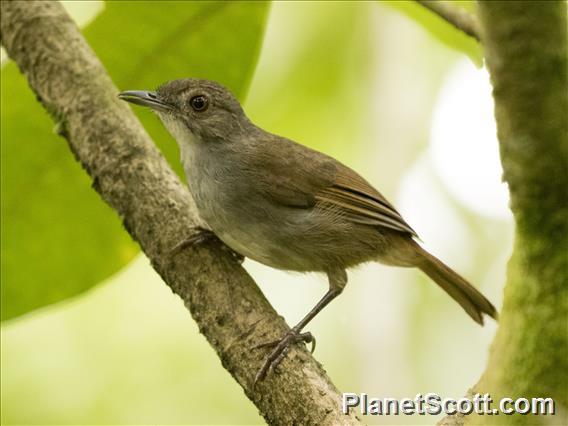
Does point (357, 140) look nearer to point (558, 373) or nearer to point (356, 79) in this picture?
point (356, 79)

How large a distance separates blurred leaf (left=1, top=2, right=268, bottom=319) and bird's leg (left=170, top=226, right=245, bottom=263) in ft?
1.54

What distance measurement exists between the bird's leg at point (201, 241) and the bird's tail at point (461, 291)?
1.05 m

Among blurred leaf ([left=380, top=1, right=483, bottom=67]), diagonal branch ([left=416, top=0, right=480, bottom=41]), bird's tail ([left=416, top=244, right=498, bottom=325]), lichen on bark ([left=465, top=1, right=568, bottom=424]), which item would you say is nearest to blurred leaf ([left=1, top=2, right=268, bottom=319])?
blurred leaf ([left=380, top=1, right=483, bottom=67])

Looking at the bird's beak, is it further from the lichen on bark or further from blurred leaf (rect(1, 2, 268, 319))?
the lichen on bark

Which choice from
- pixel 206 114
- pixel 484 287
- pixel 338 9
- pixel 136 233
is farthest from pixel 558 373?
Answer: pixel 484 287

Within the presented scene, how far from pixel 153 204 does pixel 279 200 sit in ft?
2.05

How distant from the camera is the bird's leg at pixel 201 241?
3602 mm

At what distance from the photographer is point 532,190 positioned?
162 cm

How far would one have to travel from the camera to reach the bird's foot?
302 cm

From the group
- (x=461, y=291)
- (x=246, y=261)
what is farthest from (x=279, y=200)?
(x=246, y=261)

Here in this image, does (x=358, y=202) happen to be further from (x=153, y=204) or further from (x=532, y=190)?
(x=532, y=190)

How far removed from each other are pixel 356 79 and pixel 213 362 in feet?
9.97

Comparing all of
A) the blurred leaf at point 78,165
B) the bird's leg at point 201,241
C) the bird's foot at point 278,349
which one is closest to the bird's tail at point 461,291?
the bird's leg at point 201,241

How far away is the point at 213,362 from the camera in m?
7.73
